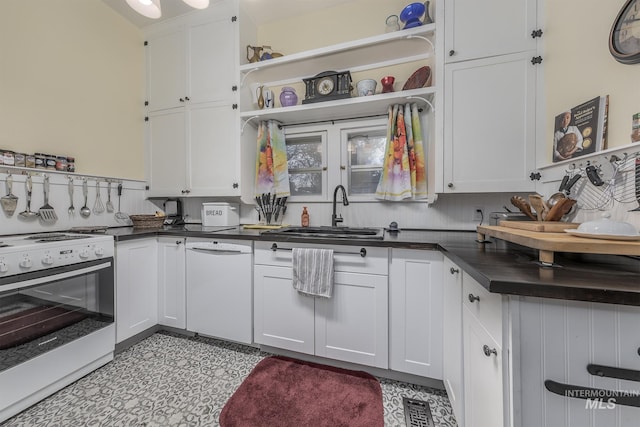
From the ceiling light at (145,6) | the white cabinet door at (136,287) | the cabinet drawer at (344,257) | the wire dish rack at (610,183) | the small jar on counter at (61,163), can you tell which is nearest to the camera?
the wire dish rack at (610,183)

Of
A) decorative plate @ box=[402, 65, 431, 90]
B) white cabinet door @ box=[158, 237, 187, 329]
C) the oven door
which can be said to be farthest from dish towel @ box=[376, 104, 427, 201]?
the oven door

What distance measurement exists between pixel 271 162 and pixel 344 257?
47.1 inches

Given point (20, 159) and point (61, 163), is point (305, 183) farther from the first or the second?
point (20, 159)

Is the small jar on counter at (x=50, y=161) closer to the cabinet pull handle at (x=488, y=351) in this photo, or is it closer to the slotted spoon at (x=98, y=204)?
the slotted spoon at (x=98, y=204)

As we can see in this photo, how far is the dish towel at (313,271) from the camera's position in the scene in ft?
5.12

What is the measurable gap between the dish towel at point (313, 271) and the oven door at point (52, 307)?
1.32 m

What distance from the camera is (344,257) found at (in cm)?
158

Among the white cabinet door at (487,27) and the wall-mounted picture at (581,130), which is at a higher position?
the white cabinet door at (487,27)

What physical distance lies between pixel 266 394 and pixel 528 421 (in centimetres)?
128

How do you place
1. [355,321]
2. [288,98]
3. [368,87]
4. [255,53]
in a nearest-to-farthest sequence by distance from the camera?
[355,321]
[368,87]
[288,98]
[255,53]

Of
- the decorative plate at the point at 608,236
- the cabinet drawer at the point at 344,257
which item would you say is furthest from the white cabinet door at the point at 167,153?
the decorative plate at the point at 608,236

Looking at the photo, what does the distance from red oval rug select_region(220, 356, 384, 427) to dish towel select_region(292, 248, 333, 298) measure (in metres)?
0.55

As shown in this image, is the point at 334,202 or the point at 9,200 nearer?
the point at 9,200

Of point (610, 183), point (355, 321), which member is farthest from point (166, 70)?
point (610, 183)
